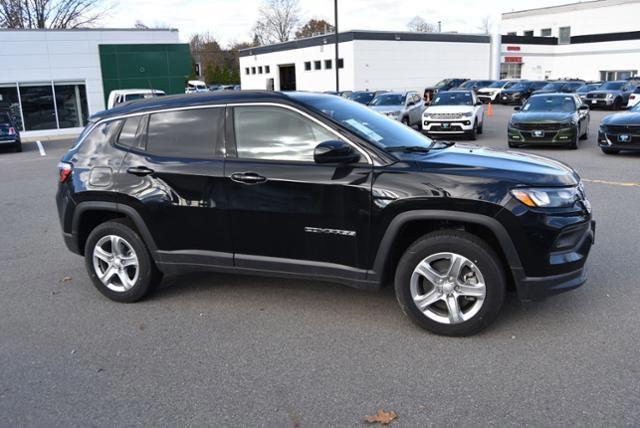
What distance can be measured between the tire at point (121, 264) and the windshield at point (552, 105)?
14272 mm

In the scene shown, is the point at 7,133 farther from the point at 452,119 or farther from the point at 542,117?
the point at 542,117

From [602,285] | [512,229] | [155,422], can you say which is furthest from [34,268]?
[602,285]

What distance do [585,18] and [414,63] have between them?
86.2 ft

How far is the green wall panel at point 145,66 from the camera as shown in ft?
98.8

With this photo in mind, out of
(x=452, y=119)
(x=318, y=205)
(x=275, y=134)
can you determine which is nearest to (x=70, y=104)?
(x=452, y=119)

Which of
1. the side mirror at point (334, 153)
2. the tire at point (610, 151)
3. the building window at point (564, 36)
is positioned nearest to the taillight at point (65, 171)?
the side mirror at point (334, 153)

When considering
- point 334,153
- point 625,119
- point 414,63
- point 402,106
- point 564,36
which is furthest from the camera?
point 564,36

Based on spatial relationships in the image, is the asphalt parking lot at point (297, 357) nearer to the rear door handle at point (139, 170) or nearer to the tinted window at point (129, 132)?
the rear door handle at point (139, 170)

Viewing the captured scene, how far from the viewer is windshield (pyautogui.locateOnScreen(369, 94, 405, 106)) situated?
21.8m

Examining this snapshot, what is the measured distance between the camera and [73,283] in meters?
5.80

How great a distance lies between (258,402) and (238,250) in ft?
5.03

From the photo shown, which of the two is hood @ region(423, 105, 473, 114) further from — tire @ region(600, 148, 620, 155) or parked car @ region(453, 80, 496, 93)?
parked car @ region(453, 80, 496, 93)

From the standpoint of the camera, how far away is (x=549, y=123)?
1553 centimetres

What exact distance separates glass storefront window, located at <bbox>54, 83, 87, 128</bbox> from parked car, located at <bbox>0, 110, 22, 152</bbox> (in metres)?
8.98
